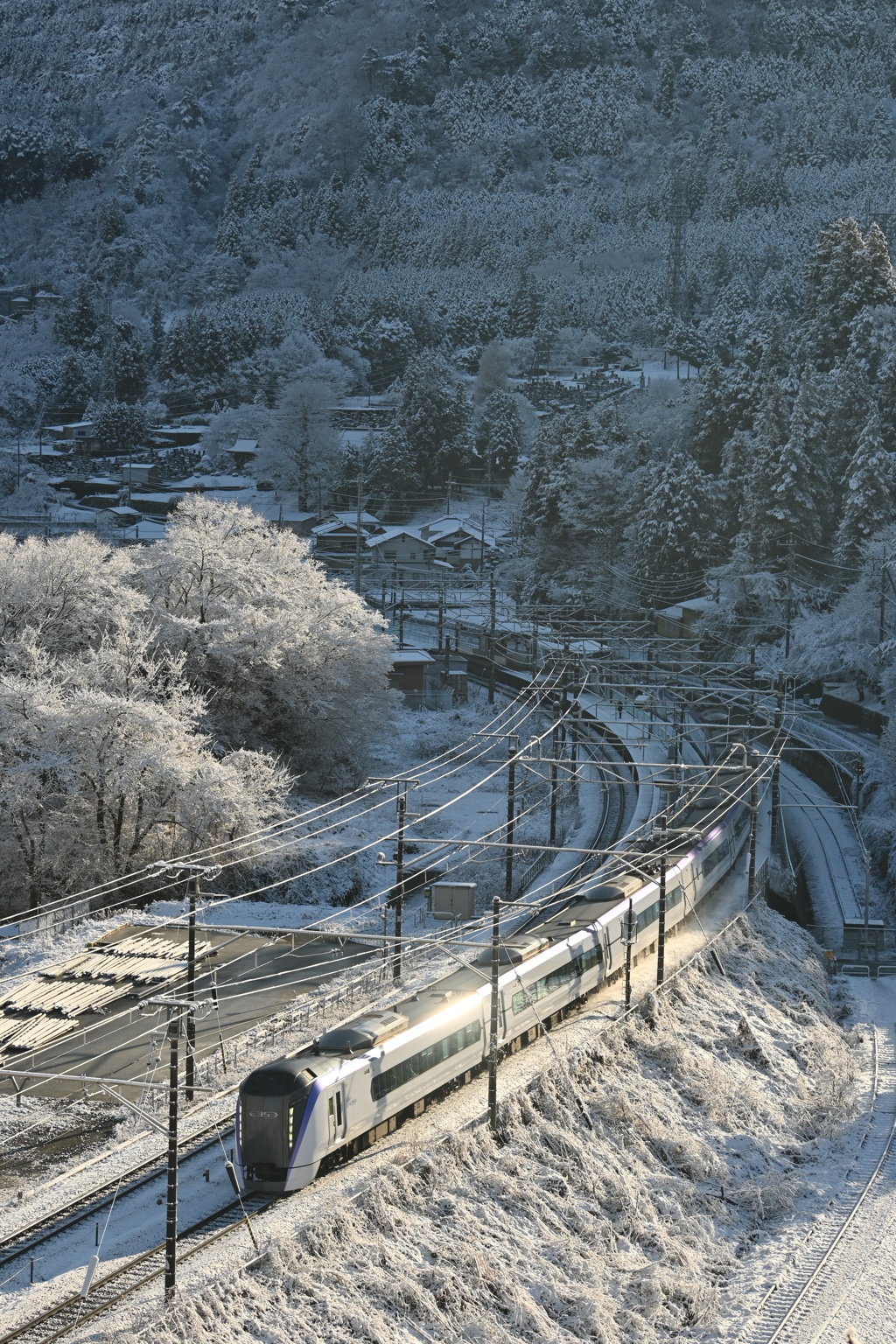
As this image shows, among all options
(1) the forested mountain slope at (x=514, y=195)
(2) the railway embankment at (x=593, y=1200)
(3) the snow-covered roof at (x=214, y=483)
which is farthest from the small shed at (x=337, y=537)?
(2) the railway embankment at (x=593, y=1200)

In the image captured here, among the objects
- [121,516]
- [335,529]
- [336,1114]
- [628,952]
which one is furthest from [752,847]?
[121,516]

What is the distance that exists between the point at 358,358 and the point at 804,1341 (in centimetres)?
11319

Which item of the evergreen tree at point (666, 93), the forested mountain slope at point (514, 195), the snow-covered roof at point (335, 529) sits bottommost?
the snow-covered roof at point (335, 529)

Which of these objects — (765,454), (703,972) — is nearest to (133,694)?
(703,972)

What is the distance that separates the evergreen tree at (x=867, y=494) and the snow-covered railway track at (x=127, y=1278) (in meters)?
49.3

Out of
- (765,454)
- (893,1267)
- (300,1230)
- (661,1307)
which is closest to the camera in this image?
(300,1230)

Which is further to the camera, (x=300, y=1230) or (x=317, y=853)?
(x=317, y=853)

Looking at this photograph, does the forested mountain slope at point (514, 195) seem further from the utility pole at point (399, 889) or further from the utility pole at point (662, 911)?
the utility pole at point (399, 889)

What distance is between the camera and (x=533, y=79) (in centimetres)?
19900

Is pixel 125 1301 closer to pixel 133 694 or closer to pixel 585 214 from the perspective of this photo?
pixel 133 694

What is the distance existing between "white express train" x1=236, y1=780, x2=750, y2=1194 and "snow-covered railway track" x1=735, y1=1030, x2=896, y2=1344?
5.52 metres

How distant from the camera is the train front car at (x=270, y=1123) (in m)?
19.5

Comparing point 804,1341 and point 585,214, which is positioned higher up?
point 585,214

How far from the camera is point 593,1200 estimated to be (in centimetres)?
2270
